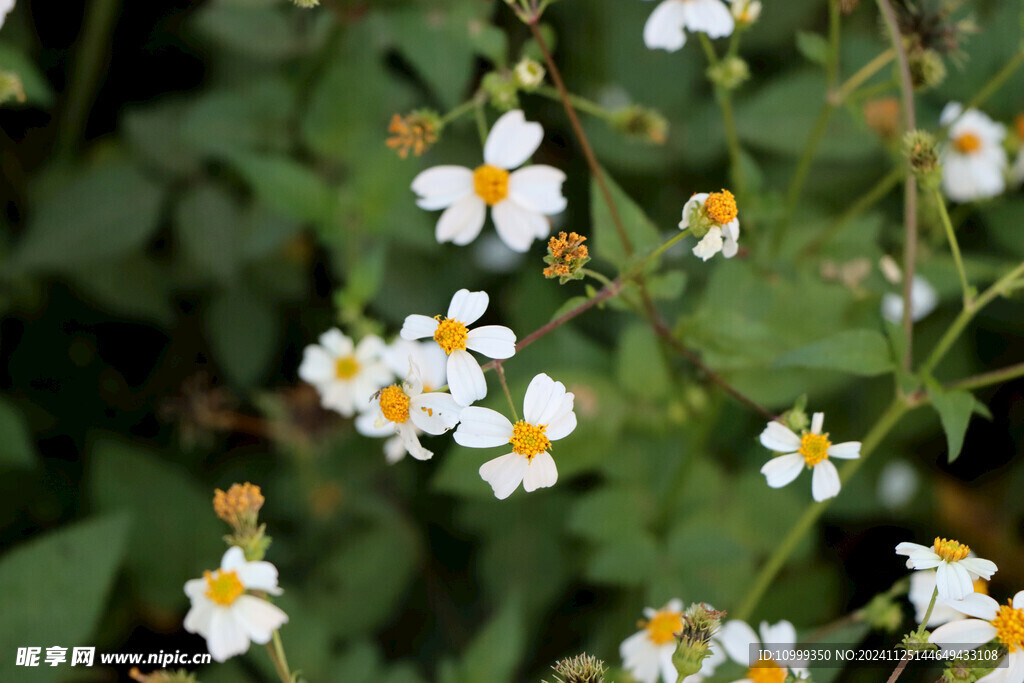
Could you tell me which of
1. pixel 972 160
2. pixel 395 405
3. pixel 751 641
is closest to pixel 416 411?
pixel 395 405

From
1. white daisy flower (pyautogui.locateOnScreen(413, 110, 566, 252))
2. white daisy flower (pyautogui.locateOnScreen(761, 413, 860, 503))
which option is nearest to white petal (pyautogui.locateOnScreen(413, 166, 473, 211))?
white daisy flower (pyautogui.locateOnScreen(413, 110, 566, 252))

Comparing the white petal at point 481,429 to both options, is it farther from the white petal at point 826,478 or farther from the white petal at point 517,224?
the white petal at point 826,478

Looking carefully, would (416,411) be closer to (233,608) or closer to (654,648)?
(233,608)

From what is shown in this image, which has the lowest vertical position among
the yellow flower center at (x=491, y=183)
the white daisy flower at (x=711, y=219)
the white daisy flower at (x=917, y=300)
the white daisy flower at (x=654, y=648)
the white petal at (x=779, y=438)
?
the white daisy flower at (x=654, y=648)

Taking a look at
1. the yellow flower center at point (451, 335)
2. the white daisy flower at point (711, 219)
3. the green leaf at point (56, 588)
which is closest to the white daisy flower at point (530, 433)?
the yellow flower center at point (451, 335)

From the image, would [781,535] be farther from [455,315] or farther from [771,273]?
[455,315]

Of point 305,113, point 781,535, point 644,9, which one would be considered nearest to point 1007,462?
point 781,535
